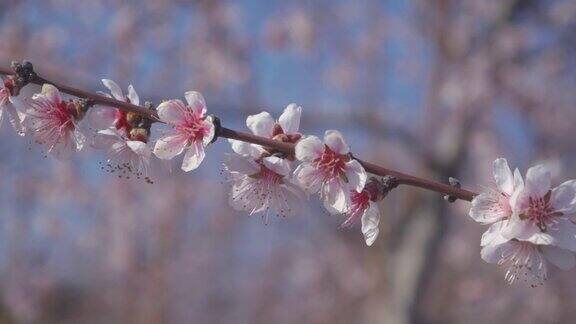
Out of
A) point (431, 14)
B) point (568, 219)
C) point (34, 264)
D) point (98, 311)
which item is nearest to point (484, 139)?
point (431, 14)

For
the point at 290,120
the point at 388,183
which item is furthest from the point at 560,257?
the point at 290,120

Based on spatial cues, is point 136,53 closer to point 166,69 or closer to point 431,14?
point 166,69

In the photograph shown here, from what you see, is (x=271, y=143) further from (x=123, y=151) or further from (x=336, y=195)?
(x=123, y=151)

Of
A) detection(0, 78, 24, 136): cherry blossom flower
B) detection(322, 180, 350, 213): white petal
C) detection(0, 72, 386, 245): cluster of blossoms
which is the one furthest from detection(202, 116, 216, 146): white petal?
detection(0, 78, 24, 136): cherry blossom flower

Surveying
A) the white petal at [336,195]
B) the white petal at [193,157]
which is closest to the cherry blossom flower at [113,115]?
the white petal at [193,157]

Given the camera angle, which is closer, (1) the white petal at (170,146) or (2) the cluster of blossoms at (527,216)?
(2) the cluster of blossoms at (527,216)

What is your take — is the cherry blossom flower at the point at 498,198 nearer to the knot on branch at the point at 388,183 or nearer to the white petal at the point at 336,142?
the knot on branch at the point at 388,183

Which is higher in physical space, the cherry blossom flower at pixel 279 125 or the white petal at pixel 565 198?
the cherry blossom flower at pixel 279 125
